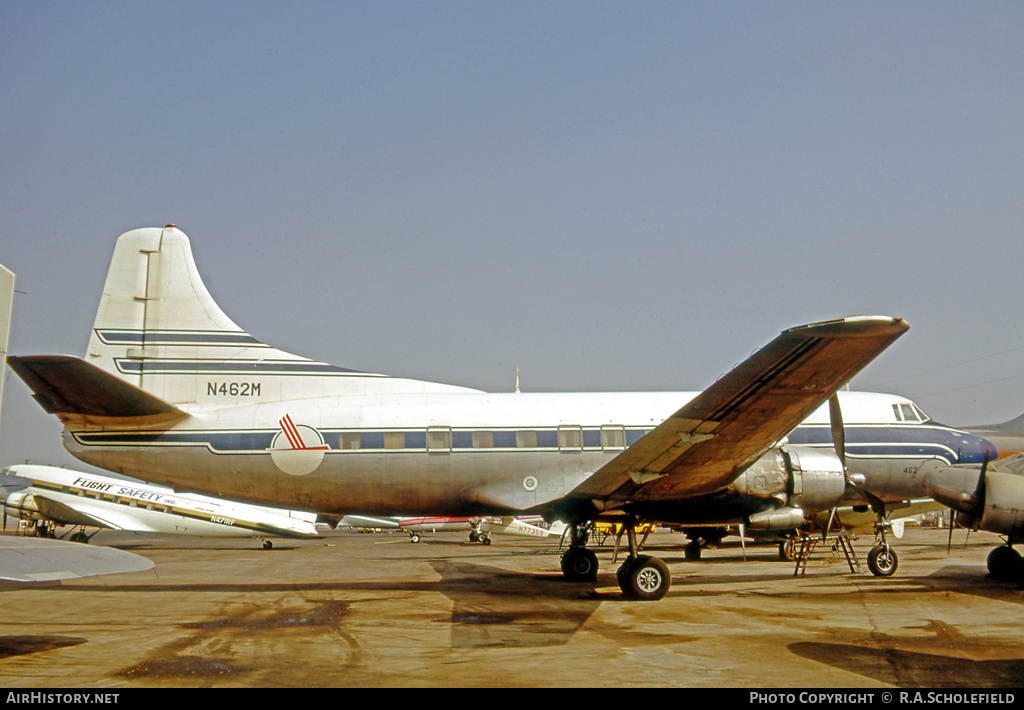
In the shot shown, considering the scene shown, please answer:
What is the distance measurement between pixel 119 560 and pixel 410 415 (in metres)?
7.13

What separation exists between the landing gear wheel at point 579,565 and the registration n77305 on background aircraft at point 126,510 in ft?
62.4

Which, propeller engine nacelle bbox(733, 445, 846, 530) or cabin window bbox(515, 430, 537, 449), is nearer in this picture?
propeller engine nacelle bbox(733, 445, 846, 530)

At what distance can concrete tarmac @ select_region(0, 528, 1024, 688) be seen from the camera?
6801mm

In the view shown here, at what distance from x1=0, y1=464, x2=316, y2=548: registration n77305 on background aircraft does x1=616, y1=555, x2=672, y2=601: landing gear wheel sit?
72.9 feet

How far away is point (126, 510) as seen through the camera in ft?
104

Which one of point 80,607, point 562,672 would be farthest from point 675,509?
point 80,607

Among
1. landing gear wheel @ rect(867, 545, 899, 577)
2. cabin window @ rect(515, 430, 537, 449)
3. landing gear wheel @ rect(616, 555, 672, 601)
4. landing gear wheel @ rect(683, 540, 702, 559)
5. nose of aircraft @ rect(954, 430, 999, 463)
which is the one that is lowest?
landing gear wheel @ rect(683, 540, 702, 559)

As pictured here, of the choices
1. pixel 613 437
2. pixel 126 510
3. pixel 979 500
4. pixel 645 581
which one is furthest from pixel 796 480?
pixel 126 510

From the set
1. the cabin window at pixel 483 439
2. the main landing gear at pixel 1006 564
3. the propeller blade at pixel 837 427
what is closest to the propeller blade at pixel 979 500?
the propeller blade at pixel 837 427

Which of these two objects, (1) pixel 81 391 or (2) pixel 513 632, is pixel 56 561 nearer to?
(2) pixel 513 632

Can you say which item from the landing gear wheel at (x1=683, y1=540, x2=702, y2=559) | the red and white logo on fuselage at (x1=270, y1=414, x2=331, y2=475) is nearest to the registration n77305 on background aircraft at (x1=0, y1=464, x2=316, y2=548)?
the landing gear wheel at (x1=683, y1=540, x2=702, y2=559)

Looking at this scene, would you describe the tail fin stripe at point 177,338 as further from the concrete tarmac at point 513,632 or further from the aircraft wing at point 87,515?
the aircraft wing at point 87,515

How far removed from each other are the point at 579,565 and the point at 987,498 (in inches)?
297

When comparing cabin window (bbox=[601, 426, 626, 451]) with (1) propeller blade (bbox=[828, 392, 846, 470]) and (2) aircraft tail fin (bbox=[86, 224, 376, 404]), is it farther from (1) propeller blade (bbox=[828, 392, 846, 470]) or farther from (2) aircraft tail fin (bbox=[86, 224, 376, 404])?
(2) aircraft tail fin (bbox=[86, 224, 376, 404])
